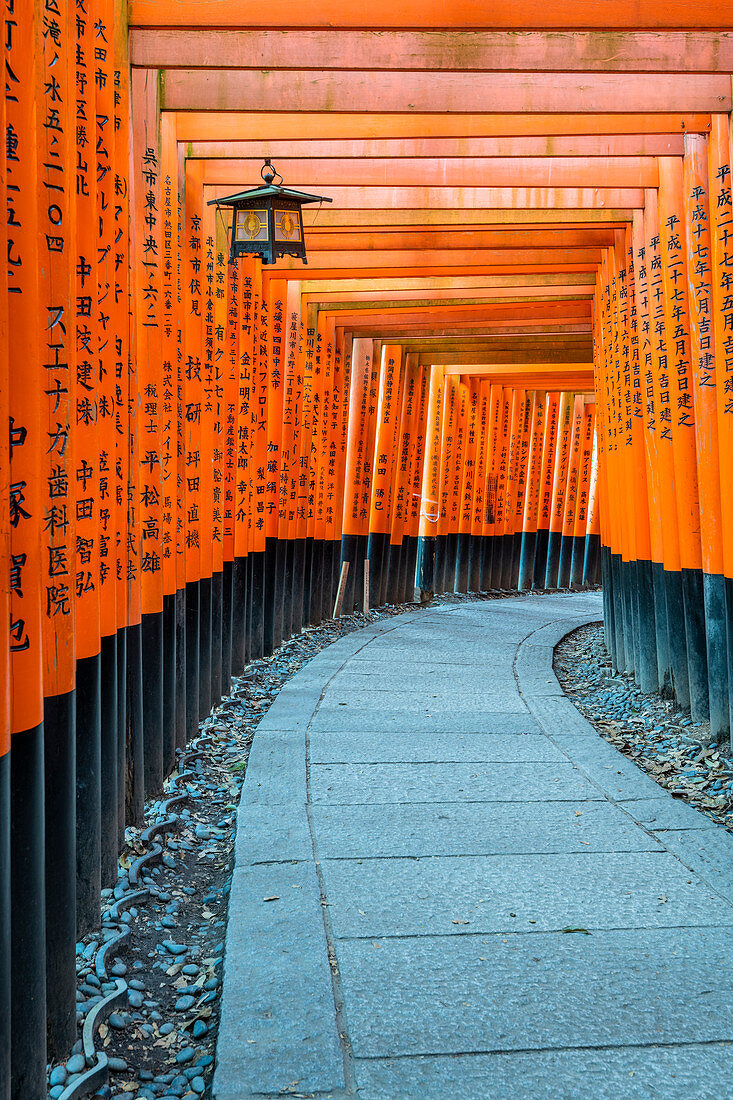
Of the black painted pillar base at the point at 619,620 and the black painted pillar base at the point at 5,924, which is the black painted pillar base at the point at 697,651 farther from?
the black painted pillar base at the point at 5,924

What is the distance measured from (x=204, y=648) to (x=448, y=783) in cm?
229

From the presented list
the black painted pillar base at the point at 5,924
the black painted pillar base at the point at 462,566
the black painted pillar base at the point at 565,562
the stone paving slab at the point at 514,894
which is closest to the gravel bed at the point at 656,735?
the stone paving slab at the point at 514,894

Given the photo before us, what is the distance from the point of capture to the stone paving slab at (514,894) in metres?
3.23

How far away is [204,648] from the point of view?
6.54m

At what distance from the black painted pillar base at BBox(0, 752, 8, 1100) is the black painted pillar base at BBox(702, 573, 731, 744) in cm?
447

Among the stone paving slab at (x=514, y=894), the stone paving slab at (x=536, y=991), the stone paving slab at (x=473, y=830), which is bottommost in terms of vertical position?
the stone paving slab at (x=473, y=830)

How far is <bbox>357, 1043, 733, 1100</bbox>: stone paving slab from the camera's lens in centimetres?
229

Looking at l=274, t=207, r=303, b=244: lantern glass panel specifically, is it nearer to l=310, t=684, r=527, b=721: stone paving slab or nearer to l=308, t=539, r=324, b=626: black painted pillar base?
l=310, t=684, r=527, b=721: stone paving slab

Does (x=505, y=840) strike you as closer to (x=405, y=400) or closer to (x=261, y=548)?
(x=261, y=548)

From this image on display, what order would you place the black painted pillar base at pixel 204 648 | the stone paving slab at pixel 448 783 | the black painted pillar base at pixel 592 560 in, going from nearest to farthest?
1. the stone paving slab at pixel 448 783
2. the black painted pillar base at pixel 204 648
3. the black painted pillar base at pixel 592 560

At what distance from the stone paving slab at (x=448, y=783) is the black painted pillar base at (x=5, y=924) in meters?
2.44

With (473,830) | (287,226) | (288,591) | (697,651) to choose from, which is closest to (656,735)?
(697,651)

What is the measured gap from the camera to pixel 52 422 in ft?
9.29

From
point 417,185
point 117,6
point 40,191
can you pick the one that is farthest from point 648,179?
point 40,191
